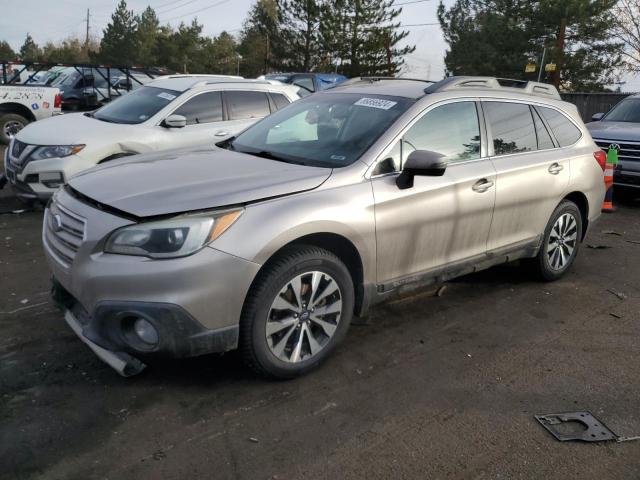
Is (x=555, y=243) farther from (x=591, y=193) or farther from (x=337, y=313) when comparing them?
(x=337, y=313)

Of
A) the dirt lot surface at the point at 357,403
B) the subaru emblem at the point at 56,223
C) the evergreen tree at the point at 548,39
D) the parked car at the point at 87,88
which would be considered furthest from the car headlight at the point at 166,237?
the evergreen tree at the point at 548,39

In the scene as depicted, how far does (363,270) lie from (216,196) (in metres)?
1.07

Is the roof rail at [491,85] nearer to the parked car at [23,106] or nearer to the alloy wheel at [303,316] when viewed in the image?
the alloy wheel at [303,316]

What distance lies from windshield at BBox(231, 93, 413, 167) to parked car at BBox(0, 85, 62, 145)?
9.70 meters

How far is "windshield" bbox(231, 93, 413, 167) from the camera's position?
12.6ft

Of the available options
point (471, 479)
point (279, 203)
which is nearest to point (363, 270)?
point (279, 203)

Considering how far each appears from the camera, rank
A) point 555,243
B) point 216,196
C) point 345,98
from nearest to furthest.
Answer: point 216,196 → point 345,98 → point 555,243

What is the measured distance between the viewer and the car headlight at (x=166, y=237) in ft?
9.63

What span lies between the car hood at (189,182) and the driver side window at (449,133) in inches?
29.2

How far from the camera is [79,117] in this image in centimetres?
793

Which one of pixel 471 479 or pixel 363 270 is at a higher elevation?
pixel 363 270

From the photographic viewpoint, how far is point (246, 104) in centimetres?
801

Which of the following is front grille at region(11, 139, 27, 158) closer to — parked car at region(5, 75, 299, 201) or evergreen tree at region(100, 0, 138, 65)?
parked car at region(5, 75, 299, 201)

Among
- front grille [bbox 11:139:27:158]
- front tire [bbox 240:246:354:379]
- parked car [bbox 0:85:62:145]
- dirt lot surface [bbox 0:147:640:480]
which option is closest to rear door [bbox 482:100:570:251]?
dirt lot surface [bbox 0:147:640:480]
